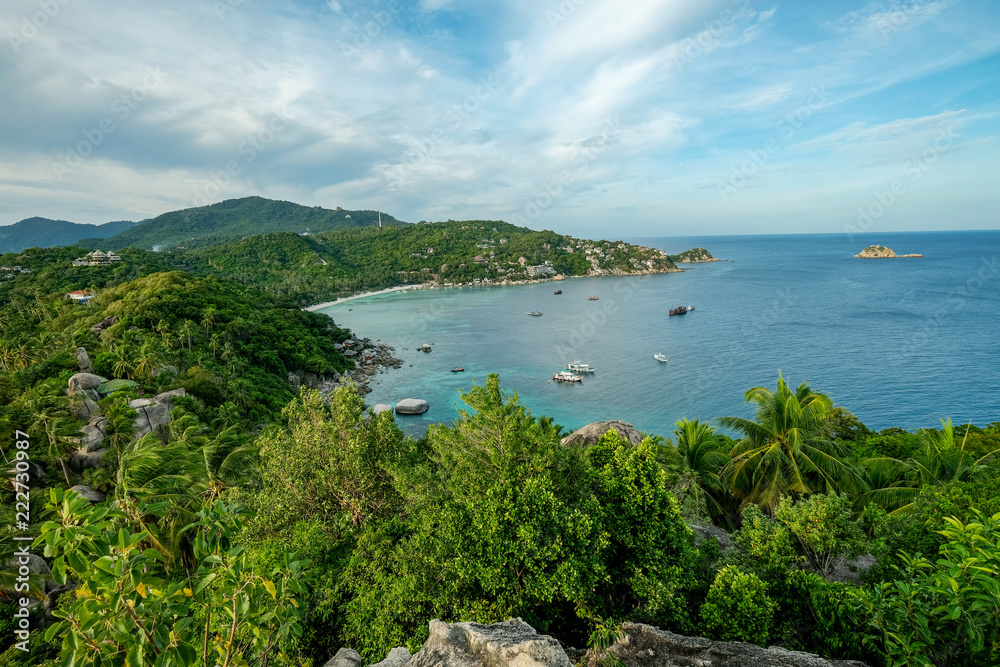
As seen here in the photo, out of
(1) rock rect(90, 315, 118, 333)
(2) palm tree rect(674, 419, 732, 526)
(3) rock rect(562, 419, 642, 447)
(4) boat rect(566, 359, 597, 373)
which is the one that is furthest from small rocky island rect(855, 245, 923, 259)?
(1) rock rect(90, 315, 118, 333)

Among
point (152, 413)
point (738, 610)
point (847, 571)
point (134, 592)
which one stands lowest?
point (847, 571)

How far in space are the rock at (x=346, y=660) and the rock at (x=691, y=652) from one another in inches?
168

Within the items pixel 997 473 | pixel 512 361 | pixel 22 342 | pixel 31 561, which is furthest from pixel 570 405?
pixel 22 342

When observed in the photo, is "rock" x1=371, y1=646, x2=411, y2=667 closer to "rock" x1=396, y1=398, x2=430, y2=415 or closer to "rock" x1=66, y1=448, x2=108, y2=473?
"rock" x1=66, y1=448, x2=108, y2=473

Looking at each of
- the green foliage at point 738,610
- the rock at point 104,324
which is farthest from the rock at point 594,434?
the rock at point 104,324

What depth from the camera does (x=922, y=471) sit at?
580 inches

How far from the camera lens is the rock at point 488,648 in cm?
553

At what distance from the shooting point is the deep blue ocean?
4028 cm

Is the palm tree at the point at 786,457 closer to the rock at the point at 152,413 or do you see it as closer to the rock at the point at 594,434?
the rock at the point at 594,434

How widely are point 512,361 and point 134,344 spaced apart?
131 feet

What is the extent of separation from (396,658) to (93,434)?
74.7 feet

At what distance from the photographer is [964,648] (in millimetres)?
5418

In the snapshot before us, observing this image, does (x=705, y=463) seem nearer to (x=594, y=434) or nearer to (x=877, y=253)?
(x=594, y=434)

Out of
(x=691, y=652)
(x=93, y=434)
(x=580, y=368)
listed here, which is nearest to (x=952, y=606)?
(x=691, y=652)
